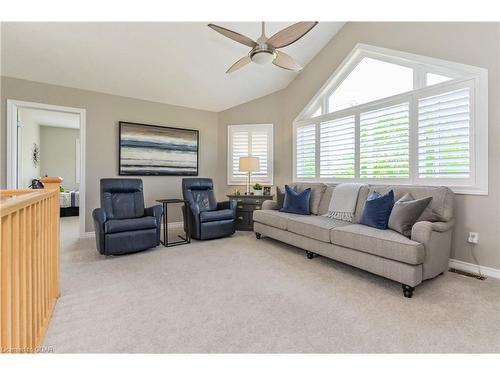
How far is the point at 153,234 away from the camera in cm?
346

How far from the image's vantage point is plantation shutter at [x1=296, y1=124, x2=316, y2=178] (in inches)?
177

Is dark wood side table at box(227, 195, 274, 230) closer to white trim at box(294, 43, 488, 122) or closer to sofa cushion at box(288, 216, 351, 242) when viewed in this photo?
sofa cushion at box(288, 216, 351, 242)

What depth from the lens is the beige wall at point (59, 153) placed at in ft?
24.0

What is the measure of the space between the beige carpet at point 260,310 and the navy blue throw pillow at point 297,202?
97 centimetres

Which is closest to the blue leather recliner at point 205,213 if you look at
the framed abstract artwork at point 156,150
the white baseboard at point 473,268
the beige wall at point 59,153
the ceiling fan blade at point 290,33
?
the framed abstract artwork at point 156,150

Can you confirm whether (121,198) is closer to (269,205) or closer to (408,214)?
(269,205)

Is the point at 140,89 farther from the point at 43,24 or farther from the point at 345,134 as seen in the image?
the point at 345,134

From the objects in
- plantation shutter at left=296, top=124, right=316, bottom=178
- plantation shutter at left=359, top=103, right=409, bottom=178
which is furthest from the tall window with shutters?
plantation shutter at left=359, top=103, right=409, bottom=178

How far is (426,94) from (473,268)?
6.65 feet

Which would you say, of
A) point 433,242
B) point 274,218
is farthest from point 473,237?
point 274,218

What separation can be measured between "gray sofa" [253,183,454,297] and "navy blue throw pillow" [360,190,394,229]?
0.33 ft

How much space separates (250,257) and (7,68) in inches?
168

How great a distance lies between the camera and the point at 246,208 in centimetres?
467
